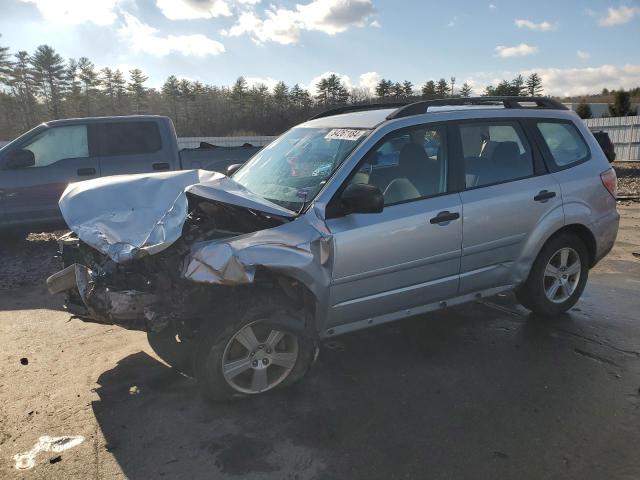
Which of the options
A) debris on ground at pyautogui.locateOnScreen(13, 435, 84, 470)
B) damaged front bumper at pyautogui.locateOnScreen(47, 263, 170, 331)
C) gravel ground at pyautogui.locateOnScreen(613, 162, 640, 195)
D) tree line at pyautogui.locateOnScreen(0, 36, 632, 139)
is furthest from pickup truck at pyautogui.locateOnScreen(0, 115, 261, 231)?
tree line at pyautogui.locateOnScreen(0, 36, 632, 139)

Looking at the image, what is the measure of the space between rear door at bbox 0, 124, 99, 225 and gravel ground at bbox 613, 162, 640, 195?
13080 millimetres

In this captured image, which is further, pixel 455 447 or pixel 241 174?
pixel 241 174

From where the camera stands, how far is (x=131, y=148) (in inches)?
328

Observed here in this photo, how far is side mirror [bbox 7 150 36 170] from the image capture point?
25.0 feet

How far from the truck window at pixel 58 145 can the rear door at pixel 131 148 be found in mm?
214

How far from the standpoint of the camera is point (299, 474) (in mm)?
2660

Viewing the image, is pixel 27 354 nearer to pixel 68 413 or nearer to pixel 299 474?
pixel 68 413

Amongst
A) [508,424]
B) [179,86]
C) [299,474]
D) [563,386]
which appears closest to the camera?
[299,474]

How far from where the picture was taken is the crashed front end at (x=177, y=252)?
3.10m

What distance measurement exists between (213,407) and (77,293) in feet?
4.07

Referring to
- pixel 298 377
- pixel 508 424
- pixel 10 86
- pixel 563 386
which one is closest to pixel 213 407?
pixel 298 377

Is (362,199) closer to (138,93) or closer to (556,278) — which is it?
(556,278)

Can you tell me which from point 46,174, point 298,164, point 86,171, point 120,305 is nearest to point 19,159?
point 46,174

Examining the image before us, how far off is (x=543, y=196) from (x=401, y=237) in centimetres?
153
